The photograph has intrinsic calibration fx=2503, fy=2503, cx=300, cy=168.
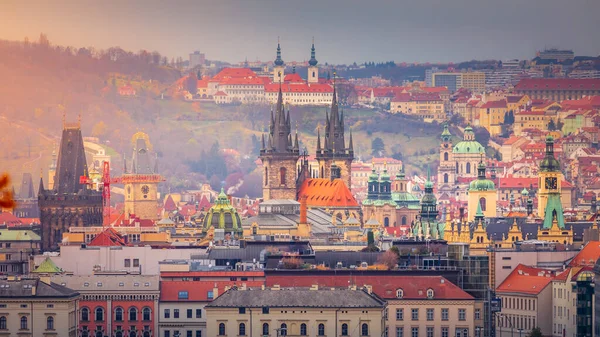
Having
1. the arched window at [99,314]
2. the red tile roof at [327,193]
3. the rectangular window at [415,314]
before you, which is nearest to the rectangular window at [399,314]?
the rectangular window at [415,314]

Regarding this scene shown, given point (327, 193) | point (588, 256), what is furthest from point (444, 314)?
point (327, 193)

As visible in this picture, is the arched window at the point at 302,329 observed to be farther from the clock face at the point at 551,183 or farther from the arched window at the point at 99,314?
the clock face at the point at 551,183

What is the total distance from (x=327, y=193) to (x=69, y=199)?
93.3 feet

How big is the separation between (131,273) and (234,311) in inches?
509

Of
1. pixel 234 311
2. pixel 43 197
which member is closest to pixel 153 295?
pixel 234 311

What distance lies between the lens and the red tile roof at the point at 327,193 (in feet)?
541

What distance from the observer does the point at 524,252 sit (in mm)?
117688

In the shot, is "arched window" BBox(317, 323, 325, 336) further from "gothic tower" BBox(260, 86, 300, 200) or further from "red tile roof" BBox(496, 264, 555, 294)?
"gothic tower" BBox(260, 86, 300, 200)

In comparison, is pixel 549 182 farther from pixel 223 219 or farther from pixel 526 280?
pixel 526 280

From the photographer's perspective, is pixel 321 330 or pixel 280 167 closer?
pixel 321 330

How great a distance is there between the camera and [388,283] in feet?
307

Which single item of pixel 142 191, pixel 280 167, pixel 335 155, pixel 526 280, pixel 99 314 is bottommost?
pixel 99 314

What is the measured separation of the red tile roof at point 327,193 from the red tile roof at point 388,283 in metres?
69.0

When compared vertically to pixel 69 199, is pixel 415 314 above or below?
below
